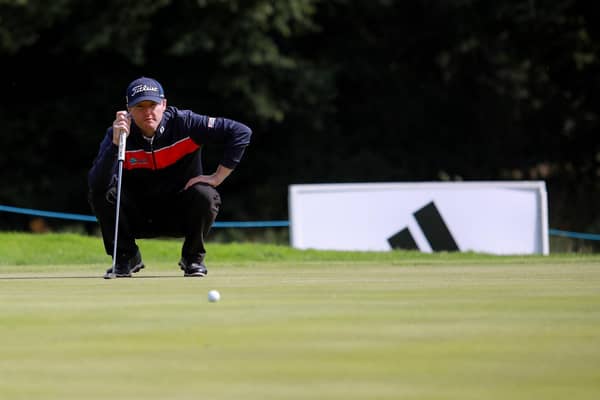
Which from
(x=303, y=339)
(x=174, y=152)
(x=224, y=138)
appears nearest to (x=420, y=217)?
(x=224, y=138)

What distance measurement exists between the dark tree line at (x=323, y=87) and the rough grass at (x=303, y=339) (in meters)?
18.7

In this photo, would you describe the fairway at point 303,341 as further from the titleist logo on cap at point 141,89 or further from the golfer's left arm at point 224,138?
the golfer's left arm at point 224,138

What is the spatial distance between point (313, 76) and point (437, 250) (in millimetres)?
11183

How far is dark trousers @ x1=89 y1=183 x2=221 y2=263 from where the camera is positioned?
10.3 meters

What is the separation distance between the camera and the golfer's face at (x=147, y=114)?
386 inches

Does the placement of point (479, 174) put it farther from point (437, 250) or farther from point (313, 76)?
point (437, 250)

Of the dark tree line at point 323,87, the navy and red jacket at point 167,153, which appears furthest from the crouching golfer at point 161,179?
the dark tree line at point 323,87

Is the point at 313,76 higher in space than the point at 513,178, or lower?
higher

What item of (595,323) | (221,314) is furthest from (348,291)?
(595,323)

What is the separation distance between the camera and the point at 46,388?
13.8 feet

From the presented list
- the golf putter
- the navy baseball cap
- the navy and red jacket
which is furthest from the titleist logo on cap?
the navy and red jacket

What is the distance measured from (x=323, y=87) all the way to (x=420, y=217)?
1088 cm

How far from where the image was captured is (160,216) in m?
10.6

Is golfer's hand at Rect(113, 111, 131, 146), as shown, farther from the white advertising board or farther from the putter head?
the white advertising board
